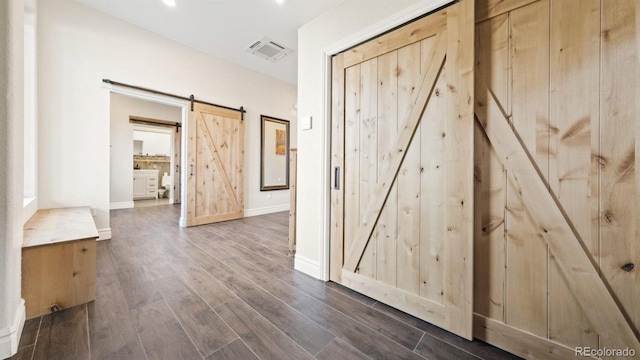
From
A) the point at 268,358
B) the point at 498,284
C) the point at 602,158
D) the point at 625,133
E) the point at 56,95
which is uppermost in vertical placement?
the point at 56,95

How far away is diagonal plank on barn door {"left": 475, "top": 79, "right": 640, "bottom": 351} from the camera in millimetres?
1000

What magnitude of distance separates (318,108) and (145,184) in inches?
306

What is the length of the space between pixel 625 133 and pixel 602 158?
0.40 ft

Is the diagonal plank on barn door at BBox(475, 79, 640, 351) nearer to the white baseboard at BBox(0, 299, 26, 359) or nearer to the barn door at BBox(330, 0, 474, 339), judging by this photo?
the barn door at BBox(330, 0, 474, 339)

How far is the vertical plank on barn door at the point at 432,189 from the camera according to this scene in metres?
1.45

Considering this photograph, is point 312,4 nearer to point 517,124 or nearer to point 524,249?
point 517,124

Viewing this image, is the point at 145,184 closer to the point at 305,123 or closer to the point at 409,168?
the point at 305,123

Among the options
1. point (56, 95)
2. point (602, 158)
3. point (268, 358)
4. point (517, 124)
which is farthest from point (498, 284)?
point (56, 95)

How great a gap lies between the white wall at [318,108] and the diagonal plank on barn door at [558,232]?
1077mm

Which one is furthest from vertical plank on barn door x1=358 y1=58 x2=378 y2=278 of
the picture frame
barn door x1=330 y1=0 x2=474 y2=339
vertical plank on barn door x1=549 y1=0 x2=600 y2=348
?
the picture frame

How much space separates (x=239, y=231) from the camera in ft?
Answer: 12.0

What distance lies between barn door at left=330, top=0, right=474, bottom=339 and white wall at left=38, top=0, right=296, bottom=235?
317 centimetres

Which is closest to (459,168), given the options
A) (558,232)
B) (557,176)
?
(557,176)

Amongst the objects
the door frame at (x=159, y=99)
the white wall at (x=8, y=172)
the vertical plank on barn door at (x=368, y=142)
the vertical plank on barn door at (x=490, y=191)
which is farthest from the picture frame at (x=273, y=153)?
the vertical plank on barn door at (x=490, y=191)
